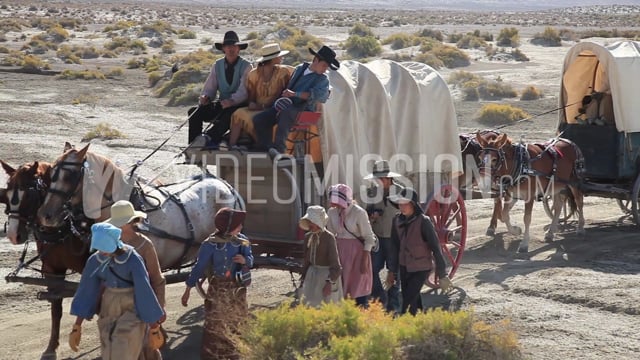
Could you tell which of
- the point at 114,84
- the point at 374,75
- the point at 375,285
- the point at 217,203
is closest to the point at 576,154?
Answer: the point at 374,75

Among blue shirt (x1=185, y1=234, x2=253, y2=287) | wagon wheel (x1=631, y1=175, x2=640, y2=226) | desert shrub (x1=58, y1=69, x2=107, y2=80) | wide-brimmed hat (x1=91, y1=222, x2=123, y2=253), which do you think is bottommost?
desert shrub (x1=58, y1=69, x2=107, y2=80)

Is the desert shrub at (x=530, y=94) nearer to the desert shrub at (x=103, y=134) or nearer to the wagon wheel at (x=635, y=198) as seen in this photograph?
the desert shrub at (x=103, y=134)

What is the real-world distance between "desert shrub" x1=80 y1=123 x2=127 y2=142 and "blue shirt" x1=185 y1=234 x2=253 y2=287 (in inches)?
618

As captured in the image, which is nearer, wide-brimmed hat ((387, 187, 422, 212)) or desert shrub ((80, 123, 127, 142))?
wide-brimmed hat ((387, 187, 422, 212))

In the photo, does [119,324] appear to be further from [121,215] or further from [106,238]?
[121,215]

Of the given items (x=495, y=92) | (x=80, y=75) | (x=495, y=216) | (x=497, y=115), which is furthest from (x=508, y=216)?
(x=80, y=75)

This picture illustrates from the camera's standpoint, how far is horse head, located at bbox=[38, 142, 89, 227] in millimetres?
8438

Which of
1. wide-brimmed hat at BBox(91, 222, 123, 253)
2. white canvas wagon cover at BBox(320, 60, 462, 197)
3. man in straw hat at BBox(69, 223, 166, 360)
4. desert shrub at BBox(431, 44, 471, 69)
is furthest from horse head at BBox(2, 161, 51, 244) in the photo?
desert shrub at BBox(431, 44, 471, 69)

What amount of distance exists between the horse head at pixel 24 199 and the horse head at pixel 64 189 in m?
0.13

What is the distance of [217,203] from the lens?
9.59m

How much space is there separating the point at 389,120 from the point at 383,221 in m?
1.60

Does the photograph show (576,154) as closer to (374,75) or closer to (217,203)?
(374,75)

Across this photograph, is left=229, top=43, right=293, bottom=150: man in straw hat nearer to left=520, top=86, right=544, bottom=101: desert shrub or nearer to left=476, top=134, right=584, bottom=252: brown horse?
left=476, top=134, right=584, bottom=252: brown horse

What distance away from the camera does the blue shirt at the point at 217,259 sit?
8055 millimetres
